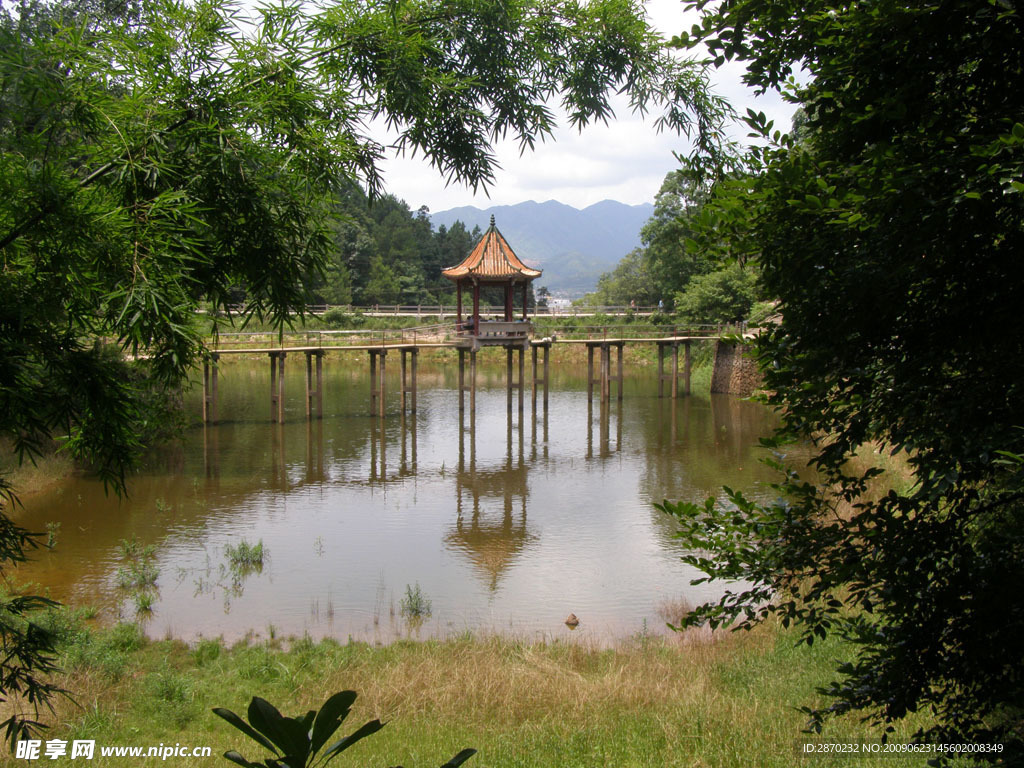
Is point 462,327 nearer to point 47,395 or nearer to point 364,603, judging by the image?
point 364,603

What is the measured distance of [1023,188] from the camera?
5.00 ft

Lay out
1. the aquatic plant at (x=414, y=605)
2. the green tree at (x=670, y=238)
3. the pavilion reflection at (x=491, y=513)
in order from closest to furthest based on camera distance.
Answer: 1. the aquatic plant at (x=414, y=605)
2. the pavilion reflection at (x=491, y=513)
3. the green tree at (x=670, y=238)

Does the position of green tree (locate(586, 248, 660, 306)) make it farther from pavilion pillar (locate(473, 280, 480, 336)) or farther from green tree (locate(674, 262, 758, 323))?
pavilion pillar (locate(473, 280, 480, 336))

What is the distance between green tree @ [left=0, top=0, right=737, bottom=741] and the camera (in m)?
2.00

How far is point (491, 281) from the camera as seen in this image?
68.5 ft

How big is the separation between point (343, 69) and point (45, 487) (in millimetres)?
12337

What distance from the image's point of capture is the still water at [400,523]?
8477 millimetres

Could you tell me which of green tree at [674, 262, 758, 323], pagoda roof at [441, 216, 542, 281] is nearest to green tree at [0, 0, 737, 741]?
pagoda roof at [441, 216, 542, 281]

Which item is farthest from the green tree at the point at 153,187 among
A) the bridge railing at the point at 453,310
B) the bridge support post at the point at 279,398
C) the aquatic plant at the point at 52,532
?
the bridge railing at the point at 453,310

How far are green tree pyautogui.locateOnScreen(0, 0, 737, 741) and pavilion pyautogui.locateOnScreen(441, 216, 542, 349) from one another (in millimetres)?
17239

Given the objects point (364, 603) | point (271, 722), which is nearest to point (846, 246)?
point (271, 722)

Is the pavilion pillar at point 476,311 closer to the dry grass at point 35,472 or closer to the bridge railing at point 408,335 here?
the bridge railing at point 408,335

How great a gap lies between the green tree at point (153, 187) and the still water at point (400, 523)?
430cm

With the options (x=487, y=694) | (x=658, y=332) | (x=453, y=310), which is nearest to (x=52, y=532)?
(x=487, y=694)
